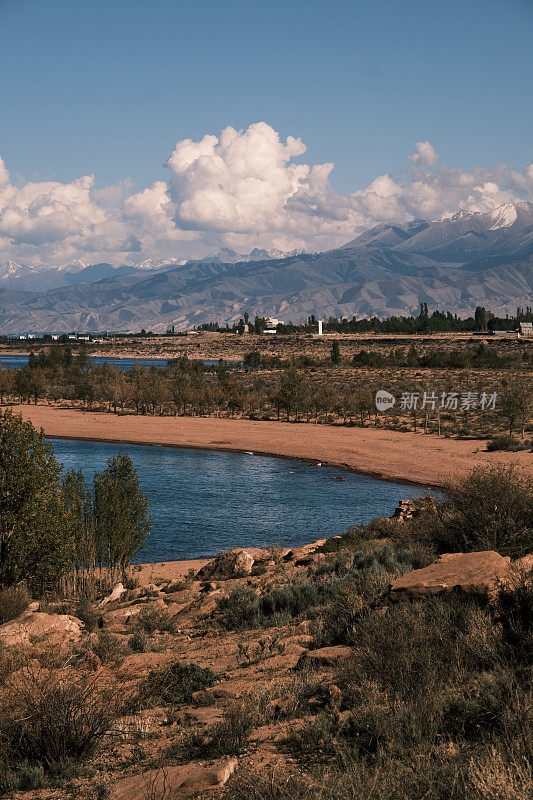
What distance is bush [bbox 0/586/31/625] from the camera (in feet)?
52.1

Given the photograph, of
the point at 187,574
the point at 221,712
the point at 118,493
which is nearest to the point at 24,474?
the point at 118,493

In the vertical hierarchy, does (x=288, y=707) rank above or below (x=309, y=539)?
above

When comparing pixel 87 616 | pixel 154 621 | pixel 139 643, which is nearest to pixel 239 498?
pixel 87 616

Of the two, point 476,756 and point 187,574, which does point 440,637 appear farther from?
point 187,574

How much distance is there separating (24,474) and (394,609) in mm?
11325

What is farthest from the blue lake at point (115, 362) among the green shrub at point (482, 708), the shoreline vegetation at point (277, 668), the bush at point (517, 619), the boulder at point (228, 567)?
the green shrub at point (482, 708)

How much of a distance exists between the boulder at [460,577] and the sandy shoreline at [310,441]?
946 inches

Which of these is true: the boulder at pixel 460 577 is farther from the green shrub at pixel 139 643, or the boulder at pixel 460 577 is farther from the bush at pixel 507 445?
the bush at pixel 507 445

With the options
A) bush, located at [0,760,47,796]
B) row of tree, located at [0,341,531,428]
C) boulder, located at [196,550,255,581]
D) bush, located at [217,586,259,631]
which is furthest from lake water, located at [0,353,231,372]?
bush, located at [0,760,47,796]

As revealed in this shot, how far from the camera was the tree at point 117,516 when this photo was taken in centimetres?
2066

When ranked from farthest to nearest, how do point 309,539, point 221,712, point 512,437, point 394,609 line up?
point 512,437, point 309,539, point 394,609, point 221,712

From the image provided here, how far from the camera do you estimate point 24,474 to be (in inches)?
672

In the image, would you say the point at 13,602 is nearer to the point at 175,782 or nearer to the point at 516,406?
the point at 175,782

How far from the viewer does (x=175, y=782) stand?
277 inches
